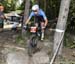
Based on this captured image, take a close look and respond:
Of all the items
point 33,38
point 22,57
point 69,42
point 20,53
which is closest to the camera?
point 22,57

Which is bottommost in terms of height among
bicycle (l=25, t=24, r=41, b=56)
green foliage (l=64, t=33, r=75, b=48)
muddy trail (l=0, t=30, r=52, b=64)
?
green foliage (l=64, t=33, r=75, b=48)

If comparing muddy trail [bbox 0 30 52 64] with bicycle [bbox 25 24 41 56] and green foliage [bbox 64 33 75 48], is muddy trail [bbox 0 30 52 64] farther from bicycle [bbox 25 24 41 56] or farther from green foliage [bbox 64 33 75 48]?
green foliage [bbox 64 33 75 48]

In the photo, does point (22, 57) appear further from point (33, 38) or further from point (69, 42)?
point (69, 42)

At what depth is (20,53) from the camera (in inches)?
395

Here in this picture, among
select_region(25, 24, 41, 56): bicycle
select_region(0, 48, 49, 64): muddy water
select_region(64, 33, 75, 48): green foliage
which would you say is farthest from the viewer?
select_region(64, 33, 75, 48): green foliage

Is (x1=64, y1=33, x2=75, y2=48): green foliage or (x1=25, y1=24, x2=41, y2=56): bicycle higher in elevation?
(x1=25, y1=24, x2=41, y2=56): bicycle

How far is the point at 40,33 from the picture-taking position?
415 inches

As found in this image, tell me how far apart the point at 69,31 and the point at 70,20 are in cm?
60

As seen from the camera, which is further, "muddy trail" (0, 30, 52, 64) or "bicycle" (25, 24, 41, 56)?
"bicycle" (25, 24, 41, 56)

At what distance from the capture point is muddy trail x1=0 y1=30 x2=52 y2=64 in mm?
9024

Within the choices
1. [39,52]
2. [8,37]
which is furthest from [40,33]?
[8,37]

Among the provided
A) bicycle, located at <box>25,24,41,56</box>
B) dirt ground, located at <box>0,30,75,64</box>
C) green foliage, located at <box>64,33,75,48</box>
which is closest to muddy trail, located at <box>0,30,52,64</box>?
dirt ground, located at <box>0,30,75,64</box>

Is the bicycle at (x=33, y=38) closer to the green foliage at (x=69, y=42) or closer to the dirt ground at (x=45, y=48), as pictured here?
the dirt ground at (x=45, y=48)

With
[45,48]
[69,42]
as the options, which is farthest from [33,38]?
[69,42]
